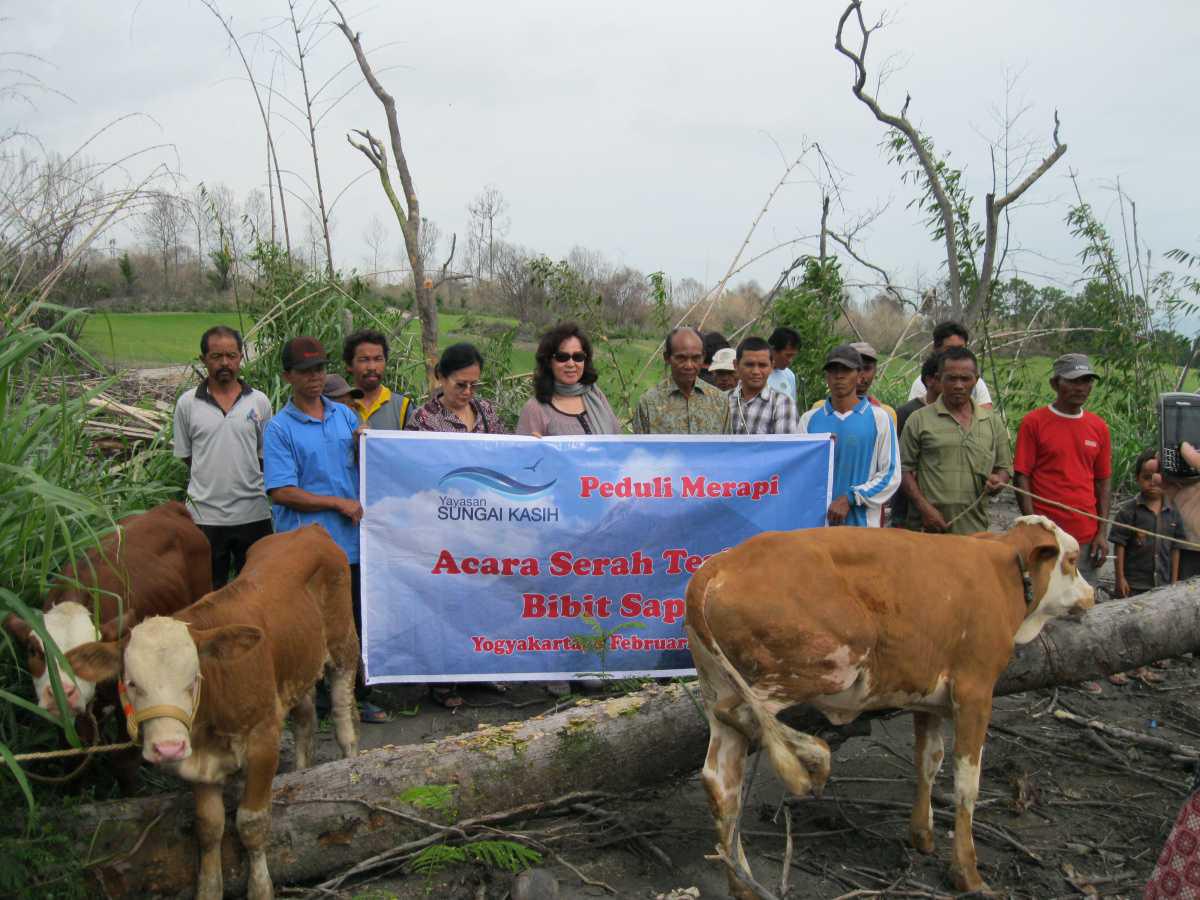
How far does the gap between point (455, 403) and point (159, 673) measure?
3068 millimetres

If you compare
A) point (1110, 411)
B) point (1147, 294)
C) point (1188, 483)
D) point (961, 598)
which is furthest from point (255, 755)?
point (1110, 411)

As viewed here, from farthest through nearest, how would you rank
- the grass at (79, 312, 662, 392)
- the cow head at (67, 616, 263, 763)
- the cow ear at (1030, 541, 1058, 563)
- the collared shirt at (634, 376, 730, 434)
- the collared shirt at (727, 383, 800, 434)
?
the grass at (79, 312, 662, 392) < the collared shirt at (727, 383, 800, 434) < the collared shirt at (634, 376, 730, 434) < the cow ear at (1030, 541, 1058, 563) < the cow head at (67, 616, 263, 763)

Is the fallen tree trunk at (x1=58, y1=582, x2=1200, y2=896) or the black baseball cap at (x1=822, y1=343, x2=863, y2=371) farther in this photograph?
the black baseball cap at (x1=822, y1=343, x2=863, y2=371)

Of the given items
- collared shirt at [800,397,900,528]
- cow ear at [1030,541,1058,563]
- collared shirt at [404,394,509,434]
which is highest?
collared shirt at [404,394,509,434]

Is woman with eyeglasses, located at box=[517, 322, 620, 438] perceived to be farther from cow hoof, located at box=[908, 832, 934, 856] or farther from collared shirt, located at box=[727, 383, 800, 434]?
cow hoof, located at box=[908, 832, 934, 856]

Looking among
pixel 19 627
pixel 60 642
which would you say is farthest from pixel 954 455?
pixel 19 627

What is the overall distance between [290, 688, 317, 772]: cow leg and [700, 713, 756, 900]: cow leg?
2.29 meters

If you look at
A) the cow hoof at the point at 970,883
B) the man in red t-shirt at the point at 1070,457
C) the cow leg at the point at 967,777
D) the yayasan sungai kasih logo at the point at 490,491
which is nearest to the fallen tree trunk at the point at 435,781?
the cow leg at the point at 967,777

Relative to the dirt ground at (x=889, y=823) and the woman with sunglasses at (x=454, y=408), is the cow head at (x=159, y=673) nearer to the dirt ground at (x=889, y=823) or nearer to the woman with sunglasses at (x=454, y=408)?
the dirt ground at (x=889, y=823)

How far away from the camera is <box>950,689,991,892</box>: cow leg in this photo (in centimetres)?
460

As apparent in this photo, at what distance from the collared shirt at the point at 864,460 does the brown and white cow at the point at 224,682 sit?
3.48 m

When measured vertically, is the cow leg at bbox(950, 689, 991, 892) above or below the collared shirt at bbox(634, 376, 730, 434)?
below

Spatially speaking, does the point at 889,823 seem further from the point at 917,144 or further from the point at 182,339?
the point at 182,339

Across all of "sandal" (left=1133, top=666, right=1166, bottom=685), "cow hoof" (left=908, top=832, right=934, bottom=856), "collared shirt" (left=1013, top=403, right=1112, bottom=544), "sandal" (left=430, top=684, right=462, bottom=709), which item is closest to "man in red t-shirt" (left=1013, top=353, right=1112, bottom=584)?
"collared shirt" (left=1013, top=403, right=1112, bottom=544)
